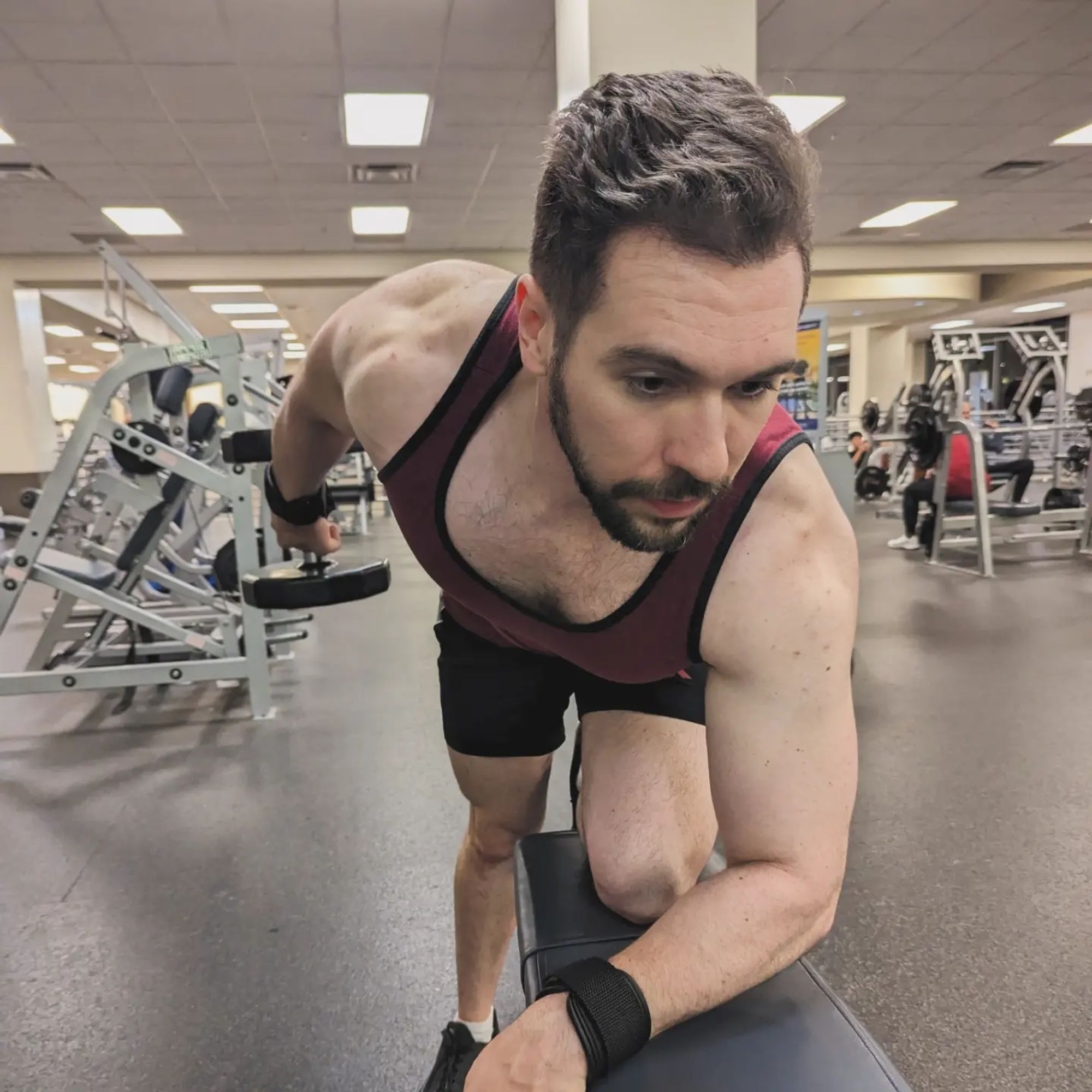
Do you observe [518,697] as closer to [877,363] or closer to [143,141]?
[143,141]

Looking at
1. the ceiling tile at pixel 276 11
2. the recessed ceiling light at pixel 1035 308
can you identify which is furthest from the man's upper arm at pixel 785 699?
the recessed ceiling light at pixel 1035 308

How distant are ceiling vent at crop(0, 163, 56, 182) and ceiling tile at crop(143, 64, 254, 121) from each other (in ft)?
4.25

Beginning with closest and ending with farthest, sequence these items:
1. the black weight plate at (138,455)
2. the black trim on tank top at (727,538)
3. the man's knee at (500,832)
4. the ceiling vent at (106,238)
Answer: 1. the black trim on tank top at (727,538)
2. the man's knee at (500,832)
3. the black weight plate at (138,455)
4. the ceiling vent at (106,238)

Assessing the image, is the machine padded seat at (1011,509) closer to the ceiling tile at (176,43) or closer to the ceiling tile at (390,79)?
the ceiling tile at (390,79)

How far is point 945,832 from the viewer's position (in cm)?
165

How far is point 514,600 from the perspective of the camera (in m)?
0.80

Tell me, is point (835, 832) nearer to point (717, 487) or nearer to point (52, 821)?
point (717, 487)

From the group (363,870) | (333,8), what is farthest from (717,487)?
(333,8)

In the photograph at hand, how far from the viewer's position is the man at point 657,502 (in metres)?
0.56

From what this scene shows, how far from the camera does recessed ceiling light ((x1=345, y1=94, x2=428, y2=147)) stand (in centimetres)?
406

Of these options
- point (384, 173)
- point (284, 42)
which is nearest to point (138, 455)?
point (284, 42)

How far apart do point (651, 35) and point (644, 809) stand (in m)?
2.67

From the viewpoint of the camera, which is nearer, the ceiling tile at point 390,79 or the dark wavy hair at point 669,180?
the dark wavy hair at point 669,180

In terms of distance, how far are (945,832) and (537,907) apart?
1.18 metres
